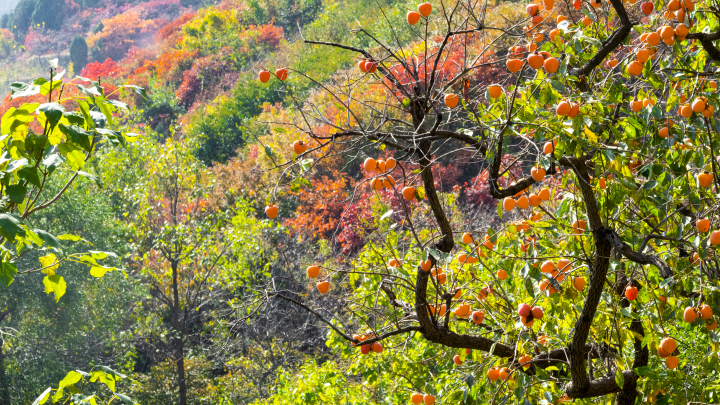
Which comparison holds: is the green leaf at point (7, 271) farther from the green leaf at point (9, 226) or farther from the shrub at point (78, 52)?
the shrub at point (78, 52)

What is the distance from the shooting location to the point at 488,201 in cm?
906

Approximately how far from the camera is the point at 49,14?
1425 inches

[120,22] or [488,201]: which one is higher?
[120,22]

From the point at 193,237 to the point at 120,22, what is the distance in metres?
29.5

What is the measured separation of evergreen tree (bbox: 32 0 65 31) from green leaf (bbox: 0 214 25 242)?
41.8 metres

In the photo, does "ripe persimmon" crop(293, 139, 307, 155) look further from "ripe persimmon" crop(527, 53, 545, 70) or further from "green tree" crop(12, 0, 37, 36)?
"green tree" crop(12, 0, 37, 36)

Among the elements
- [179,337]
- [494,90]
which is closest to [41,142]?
[494,90]

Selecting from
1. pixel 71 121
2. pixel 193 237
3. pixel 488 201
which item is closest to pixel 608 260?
pixel 71 121

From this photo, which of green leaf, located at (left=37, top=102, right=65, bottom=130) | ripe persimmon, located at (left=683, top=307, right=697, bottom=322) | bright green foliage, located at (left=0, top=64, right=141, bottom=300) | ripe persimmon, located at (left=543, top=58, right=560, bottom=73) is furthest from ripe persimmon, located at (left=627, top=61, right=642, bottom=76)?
green leaf, located at (left=37, top=102, right=65, bottom=130)

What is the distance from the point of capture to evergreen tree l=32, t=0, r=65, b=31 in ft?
118

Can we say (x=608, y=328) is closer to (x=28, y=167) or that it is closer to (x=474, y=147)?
(x=474, y=147)

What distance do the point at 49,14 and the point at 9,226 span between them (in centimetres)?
4275

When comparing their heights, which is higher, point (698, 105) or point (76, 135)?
point (76, 135)

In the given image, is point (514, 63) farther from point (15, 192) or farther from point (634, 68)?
point (15, 192)
